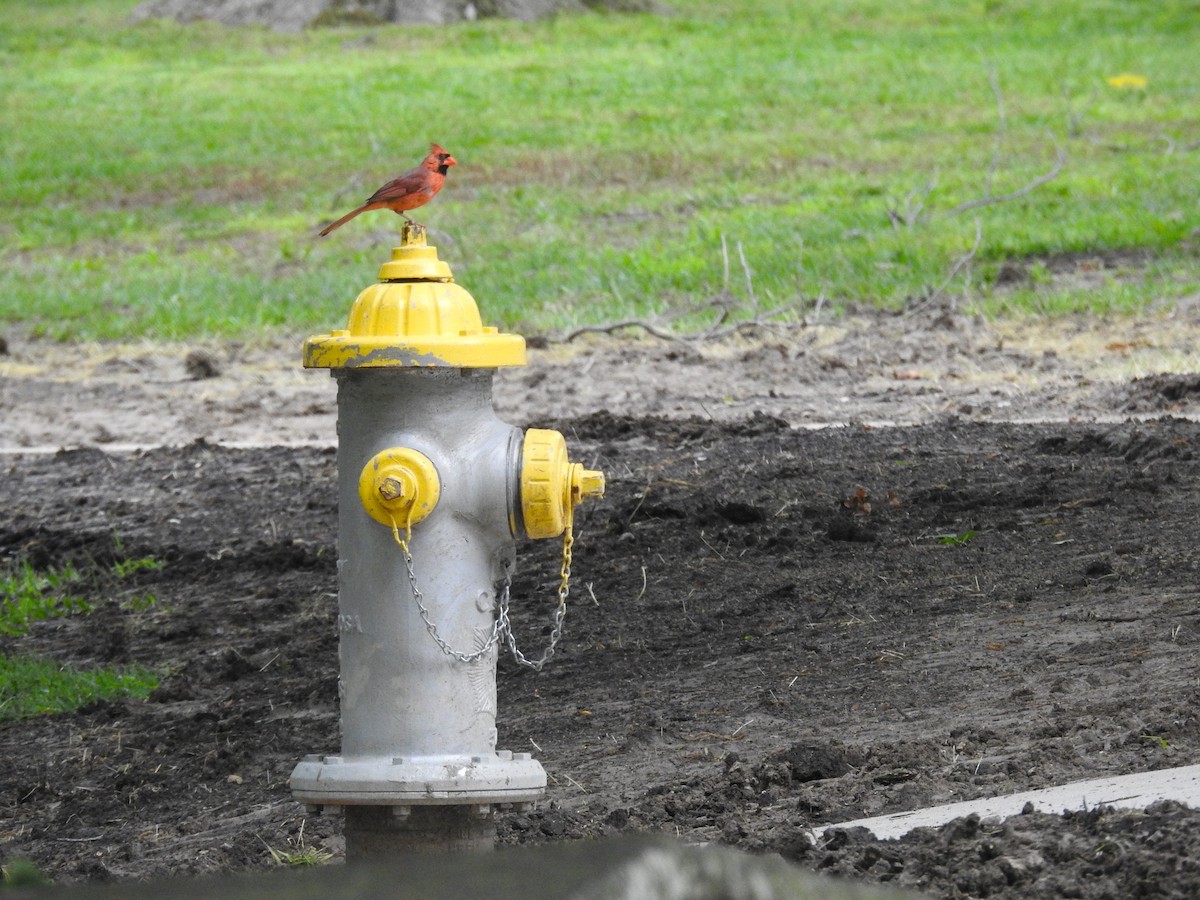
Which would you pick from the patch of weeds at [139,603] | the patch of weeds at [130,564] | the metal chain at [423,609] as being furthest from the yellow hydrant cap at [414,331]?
the patch of weeds at [130,564]

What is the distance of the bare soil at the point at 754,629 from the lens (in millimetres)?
3211

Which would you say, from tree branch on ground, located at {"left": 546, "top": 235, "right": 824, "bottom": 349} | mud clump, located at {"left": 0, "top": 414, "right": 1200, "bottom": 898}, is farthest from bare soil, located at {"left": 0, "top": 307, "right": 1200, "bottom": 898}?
tree branch on ground, located at {"left": 546, "top": 235, "right": 824, "bottom": 349}

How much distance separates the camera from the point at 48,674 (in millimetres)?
4938

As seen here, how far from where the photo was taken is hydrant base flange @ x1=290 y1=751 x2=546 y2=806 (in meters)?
2.86

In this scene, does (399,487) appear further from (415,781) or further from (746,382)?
(746,382)

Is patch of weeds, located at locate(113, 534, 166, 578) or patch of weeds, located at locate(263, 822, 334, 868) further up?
patch of weeds, located at locate(263, 822, 334, 868)

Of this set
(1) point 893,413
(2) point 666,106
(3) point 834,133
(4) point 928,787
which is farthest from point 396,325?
(2) point 666,106

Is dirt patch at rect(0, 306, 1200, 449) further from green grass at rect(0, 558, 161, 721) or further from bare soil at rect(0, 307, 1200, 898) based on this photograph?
green grass at rect(0, 558, 161, 721)

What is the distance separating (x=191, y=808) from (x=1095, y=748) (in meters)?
2.13

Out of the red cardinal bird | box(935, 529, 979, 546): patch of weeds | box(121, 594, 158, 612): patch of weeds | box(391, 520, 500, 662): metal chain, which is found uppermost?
the red cardinal bird

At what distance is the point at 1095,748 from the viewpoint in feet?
10.5

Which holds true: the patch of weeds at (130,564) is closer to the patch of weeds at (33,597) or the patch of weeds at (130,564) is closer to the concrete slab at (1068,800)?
the patch of weeds at (33,597)

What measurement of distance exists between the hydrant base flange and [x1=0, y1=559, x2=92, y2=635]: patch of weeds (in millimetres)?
3001

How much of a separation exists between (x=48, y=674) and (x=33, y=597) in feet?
3.09
